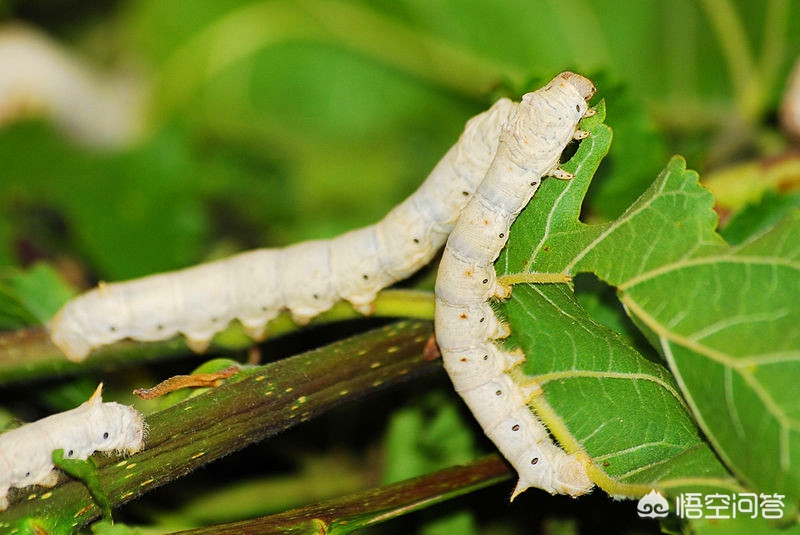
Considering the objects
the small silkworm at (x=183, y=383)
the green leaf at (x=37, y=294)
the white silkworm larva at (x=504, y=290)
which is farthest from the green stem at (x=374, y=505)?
the green leaf at (x=37, y=294)

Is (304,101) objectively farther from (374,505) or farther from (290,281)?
(374,505)

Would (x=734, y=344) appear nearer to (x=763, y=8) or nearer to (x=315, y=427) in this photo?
(x=315, y=427)

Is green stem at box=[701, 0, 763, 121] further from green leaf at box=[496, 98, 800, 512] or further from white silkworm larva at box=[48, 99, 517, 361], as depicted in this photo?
green leaf at box=[496, 98, 800, 512]

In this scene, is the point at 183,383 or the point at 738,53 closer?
the point at 183,383

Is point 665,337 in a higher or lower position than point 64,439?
lower

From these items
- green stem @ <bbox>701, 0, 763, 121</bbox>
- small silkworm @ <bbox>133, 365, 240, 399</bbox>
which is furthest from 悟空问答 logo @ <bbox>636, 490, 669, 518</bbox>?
green stem @ <bbox>701, 0, 763, 121</bbox>

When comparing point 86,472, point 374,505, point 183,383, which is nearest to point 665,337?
point 374,505

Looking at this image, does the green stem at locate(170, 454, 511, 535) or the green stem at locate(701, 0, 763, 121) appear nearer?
the green stem at locate(170, 454, 511, 535)
